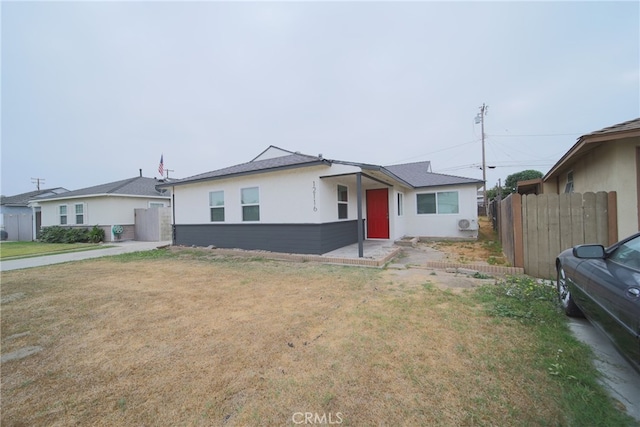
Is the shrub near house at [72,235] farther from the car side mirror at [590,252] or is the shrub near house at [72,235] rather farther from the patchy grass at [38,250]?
the car side mirror at [590,252]

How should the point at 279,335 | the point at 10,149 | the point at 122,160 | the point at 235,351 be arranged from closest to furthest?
the point at 235,351 < the point at 279,335 < the point at 10,149 < the point at 122,160

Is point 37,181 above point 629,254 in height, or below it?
above

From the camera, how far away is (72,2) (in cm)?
889

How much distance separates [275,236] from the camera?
877 centimetres

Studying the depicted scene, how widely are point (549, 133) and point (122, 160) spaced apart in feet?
134

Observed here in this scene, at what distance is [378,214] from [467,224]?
3998 millimetres

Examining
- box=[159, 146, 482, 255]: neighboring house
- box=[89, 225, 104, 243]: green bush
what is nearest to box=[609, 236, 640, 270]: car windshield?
box=[159, 146, 482, 255]: neighboring house

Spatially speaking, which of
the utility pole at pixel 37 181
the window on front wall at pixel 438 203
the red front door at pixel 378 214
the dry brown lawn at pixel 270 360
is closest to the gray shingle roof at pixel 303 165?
the window on front wall at pixel 438 203

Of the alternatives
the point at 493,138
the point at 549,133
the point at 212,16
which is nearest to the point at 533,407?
the point at 212,16

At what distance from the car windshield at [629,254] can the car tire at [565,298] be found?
0.92 metres

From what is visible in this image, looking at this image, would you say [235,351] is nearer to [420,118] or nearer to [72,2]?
[72,2]

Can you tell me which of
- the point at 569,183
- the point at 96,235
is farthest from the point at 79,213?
the point at 569,183

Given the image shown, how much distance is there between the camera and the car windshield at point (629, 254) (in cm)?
220

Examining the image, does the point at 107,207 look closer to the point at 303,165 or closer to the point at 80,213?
the point at 80,213
